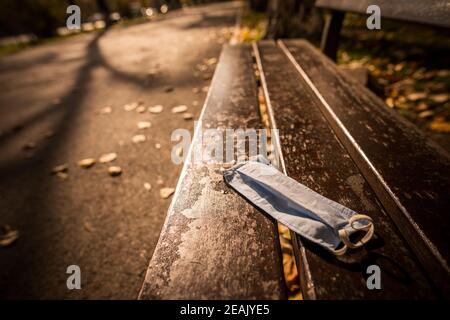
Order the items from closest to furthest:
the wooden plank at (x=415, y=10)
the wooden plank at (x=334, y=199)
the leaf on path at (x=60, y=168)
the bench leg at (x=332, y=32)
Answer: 1. the wooden plank at (x=334, y=199)
2. the wooden plank at (x=415, y=10)
3. the leaf on path at (x=60, y=168)
4. the bench leg at (x=332, y=32)

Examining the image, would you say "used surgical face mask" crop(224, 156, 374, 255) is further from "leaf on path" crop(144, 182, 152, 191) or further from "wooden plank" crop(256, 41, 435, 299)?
"leaf on path" crop(144, 182, 152, 191)

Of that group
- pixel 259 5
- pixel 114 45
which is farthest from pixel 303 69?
pixel 259 5

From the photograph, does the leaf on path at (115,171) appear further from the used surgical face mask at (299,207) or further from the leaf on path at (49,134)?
the used surgical face mask at (299,207)

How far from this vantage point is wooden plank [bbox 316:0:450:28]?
3.14 feet

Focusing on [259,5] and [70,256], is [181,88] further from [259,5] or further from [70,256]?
[259,5]

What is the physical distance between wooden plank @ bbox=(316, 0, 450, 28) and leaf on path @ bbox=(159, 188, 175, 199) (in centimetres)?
173

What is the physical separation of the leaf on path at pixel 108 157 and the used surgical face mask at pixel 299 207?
1775 millimetres

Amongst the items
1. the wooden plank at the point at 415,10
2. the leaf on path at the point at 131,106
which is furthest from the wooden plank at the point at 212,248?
the leaf on path at the point at 131,106

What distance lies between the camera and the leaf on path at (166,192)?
6.03 feet

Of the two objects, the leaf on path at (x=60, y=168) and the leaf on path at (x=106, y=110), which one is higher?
the leaf on path at (x=106, y=110)

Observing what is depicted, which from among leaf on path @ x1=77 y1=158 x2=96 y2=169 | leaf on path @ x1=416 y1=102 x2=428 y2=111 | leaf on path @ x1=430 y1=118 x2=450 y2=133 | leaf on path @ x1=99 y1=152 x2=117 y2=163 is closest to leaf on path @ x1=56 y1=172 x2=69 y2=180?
leaf on path @ x1=77 y1=158 x2=96 y2=169

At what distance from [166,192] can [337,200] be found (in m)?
1.38

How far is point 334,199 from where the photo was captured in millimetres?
747

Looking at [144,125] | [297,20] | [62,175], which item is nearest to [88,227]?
[62,175]
